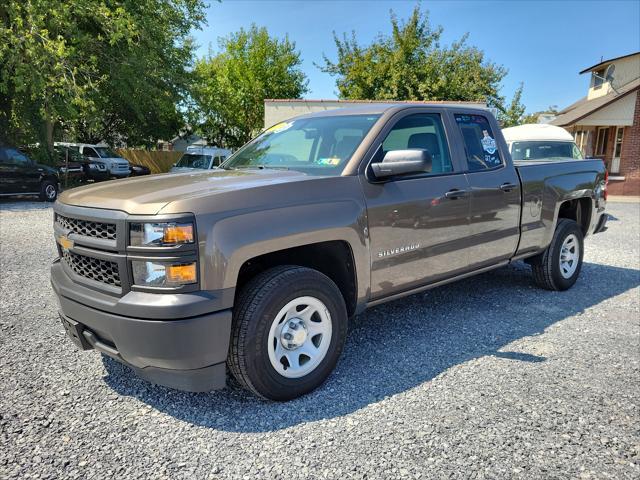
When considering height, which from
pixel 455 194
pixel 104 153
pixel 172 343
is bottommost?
pixel 172 343

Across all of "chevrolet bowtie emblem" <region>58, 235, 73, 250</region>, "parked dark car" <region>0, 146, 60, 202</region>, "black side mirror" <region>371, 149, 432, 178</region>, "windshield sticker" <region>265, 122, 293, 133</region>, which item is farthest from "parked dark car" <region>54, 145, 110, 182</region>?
"black side mirror" <region>371, 149, 432, 178</region>

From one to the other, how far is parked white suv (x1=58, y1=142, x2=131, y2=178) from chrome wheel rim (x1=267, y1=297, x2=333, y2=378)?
23.4 meters

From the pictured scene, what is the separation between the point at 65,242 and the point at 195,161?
52.1 feet

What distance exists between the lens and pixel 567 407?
3053mm

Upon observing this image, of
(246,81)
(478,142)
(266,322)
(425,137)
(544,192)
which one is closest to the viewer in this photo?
(266,322)

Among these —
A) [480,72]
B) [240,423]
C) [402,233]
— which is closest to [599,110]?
[480,72]

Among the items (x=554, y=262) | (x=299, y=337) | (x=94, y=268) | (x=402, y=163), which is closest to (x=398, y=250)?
(x=402, y=163)

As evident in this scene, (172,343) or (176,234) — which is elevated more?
(176,234)

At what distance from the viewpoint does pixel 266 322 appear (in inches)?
112

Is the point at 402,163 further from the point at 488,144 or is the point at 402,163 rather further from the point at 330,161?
the point at 488,144

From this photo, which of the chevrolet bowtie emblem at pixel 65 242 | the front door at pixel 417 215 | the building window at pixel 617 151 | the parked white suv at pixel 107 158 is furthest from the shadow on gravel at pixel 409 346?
the parked white suv at pixel 107 158

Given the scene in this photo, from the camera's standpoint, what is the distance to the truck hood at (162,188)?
8.71 ft

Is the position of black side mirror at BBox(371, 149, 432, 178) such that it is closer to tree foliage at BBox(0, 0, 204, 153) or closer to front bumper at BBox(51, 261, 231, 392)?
front bumper at BBox(51, 261, 231, 392)

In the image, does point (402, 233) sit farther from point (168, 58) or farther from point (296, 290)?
point (168, 58)
